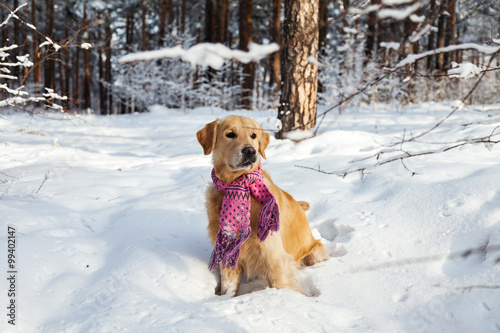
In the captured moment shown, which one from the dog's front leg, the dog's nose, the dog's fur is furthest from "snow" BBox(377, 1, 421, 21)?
the dog's front leg

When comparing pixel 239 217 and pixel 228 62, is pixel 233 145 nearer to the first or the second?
pixel 239 217

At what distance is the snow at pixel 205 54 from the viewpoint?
0.86 meters

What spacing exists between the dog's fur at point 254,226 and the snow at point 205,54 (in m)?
1.37

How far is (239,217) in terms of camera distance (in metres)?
2.42

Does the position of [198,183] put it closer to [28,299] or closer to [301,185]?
[301,185]

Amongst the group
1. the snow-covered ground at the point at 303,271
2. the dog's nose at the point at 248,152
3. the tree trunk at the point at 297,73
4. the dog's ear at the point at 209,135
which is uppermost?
the tree trunk at the point at 297,73

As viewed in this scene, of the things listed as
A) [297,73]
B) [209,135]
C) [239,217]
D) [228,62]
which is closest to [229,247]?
[239,217]

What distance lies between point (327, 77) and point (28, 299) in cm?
1423

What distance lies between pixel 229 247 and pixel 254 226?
0.77 feet

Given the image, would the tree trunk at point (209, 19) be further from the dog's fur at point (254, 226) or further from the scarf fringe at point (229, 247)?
the scarf fringe at point (229, 247)

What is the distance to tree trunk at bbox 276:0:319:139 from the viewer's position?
4820mm

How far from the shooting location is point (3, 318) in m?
1.89

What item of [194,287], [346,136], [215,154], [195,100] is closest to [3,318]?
[194,287]

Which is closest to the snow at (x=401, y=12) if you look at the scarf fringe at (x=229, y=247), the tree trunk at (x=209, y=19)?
the scarf fringe at (x=229, y=247)
